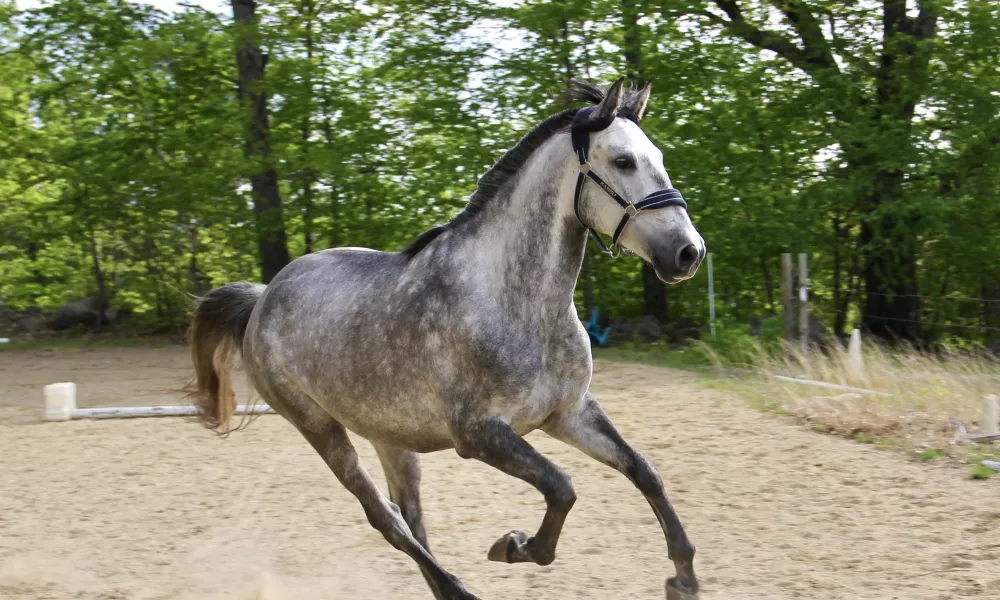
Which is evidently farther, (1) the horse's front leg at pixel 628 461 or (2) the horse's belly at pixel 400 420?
(2) the horse's belly at pixel 400 420

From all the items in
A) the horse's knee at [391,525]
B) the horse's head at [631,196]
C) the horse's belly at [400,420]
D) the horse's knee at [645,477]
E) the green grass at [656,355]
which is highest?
the horse's head at [631,196]

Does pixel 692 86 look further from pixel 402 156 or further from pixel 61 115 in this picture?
pixel 61 115

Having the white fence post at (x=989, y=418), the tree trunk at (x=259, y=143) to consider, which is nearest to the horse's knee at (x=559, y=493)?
the white fence post at (x=989, y=418)

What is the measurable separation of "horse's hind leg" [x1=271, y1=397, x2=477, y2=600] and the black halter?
56.7 inches

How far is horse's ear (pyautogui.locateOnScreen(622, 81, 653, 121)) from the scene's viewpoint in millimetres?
3543

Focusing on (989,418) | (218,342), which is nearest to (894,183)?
(989,418)

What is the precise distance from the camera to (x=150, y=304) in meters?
18.1

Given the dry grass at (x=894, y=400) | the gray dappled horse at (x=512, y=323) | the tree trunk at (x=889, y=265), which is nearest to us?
the gray dappled horse at (x=512, y=323)

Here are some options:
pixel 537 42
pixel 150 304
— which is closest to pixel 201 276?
pixel 150 304

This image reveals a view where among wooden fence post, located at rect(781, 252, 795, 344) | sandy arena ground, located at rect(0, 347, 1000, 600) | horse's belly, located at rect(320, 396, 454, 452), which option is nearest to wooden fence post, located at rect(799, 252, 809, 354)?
wooden fence post, located at rect(781, 252, 795, 344)

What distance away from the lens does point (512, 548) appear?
3.61 metres

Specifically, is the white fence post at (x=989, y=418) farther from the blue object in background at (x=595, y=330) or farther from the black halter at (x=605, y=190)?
the blue object in background at (x=595, y=330)

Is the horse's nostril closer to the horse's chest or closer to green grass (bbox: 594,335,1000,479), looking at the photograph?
the horse's chest

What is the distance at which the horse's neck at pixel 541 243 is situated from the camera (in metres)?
3.50
